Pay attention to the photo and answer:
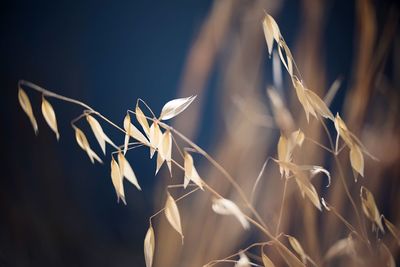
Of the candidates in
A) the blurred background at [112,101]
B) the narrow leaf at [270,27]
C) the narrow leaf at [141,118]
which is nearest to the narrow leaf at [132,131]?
the narrow leaf at [141,118]

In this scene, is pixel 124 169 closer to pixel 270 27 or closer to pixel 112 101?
pixel 270 27

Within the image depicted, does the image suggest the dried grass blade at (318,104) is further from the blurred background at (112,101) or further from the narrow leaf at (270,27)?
the blurred background at (112,101)

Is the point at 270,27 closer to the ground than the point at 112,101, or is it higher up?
higher up

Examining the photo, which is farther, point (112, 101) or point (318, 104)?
point (112, 101)

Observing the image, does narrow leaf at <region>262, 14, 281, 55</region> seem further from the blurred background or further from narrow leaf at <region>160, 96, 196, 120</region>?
the blurred background

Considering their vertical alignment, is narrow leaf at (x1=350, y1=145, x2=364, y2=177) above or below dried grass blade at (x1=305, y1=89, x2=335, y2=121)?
below

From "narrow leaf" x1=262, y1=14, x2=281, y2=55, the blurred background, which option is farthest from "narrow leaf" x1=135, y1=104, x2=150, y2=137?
the blurred background

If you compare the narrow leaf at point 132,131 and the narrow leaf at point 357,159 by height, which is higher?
the narrow leaf at point 132,131

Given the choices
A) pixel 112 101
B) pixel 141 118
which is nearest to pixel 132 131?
pixel 141 118

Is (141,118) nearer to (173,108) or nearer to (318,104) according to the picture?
(173,108)

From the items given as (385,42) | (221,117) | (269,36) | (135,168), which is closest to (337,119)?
(269,36)

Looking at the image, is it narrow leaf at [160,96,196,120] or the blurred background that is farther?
the blurred background
